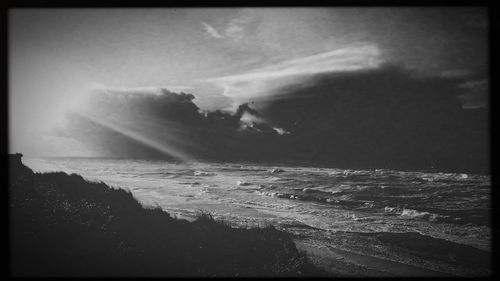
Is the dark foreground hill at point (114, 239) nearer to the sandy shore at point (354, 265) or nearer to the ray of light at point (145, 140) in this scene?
the sandy shore at point (354, 265)

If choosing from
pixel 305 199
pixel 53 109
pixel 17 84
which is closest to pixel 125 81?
pixel 53 109

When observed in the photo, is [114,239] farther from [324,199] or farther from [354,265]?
[354,265]

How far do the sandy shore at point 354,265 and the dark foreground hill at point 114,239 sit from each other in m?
0.13

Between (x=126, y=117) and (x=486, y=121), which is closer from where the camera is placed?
(x=486, y=121)

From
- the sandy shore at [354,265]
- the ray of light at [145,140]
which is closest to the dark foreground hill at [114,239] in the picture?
the sandy shore at [354,265]

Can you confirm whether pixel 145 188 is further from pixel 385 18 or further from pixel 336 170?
pixel 385 18

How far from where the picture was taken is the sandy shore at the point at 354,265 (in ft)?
10.3

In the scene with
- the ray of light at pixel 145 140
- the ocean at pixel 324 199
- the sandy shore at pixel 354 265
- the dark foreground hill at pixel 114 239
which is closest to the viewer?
the dark foreground hill at pixel 114 239

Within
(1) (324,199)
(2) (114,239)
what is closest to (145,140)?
(2) (114,239)

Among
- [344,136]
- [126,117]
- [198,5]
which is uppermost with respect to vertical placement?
[198,5]

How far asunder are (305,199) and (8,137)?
143 inches

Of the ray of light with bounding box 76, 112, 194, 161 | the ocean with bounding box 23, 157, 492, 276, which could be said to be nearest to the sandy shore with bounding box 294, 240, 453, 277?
the ocean with bounding box 23, 157, 492, 276

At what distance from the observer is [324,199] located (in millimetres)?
3504

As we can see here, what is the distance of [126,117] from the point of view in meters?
3.45
